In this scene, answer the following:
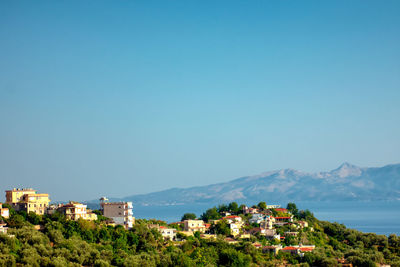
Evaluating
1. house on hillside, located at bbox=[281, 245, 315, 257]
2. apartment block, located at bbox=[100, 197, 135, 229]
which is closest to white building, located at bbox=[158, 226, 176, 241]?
apartment block, located at bbox=[100, 197, 135, 229]

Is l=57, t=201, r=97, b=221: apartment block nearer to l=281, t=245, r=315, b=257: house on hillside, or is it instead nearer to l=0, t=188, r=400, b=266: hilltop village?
l=0, t=188, r=400, b=266: hilltop village

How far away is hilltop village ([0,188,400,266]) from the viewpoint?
3841 centimetres

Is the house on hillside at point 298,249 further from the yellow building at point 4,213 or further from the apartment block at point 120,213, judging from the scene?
the yellow building at point 4,213

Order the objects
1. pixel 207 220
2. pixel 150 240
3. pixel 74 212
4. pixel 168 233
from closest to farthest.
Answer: pixel 150 240 < pixel 74 212 < pixel 168 233 < pixel 207 220

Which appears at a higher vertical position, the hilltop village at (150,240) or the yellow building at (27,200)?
the yellow building at (27,200)

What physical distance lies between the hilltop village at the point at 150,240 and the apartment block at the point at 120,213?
90 mm

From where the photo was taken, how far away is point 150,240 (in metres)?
46.7

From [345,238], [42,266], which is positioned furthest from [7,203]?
[345,238]

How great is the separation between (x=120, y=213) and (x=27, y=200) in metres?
8.29

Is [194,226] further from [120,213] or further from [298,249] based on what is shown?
[298,249]

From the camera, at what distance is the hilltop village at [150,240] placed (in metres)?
38.4

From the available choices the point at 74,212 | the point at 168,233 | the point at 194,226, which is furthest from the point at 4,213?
the point at 194,226

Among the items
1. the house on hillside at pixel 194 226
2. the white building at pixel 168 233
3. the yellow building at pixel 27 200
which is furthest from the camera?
the house on hillside at pixel 194 226

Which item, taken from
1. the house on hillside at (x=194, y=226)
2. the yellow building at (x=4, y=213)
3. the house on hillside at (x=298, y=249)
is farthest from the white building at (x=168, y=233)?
the yellow building at (x=4, y=213)
